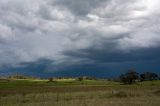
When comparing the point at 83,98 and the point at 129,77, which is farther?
the point at 129,77

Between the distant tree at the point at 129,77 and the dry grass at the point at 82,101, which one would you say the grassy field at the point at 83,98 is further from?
the distant tree at the point at 129,77

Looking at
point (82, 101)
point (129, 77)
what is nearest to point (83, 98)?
point (82, 101)

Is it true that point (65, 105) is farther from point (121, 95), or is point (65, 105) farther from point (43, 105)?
point (121, 95)

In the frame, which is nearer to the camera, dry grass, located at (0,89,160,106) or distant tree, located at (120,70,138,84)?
dry grass, located at (0,89,160,106)

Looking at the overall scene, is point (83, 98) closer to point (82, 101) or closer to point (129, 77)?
point (82, 101)

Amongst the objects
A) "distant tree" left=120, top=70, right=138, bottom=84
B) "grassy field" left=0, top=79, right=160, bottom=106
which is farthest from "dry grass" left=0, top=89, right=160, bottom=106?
"distant tree" left=120, top=70, right=138, bottom=84

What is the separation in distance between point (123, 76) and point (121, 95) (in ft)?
451

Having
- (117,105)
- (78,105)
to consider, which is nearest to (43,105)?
(78,105)

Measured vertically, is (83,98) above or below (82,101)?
above

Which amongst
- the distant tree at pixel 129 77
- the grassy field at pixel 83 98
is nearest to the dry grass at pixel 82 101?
the grassy field at pixel 83 98

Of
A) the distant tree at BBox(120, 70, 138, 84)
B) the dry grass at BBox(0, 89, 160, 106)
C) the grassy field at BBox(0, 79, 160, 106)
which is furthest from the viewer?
the distant tree at BBox(120, 70, 138, 84)

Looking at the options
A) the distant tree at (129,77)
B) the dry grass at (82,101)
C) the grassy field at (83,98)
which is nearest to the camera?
the dry grass at (82,101)

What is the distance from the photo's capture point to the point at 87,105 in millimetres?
36094

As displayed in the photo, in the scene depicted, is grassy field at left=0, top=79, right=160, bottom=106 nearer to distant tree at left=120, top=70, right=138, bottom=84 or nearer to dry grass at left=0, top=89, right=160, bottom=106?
dry grass at left=0, top=89, right=160, bottom=106
